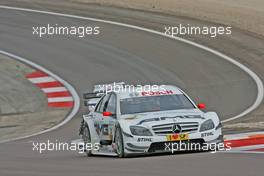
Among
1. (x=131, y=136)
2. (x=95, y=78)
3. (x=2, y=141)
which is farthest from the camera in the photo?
(x=95, y=78)

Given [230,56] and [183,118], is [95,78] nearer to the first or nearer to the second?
[230,56]

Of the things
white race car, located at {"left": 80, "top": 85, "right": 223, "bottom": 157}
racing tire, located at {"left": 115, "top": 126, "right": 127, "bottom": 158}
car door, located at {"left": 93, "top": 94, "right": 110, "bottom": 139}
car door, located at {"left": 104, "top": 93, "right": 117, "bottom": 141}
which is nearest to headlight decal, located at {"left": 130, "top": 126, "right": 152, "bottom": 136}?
white race car, located at {"left": 80, "top": 85, "right": 223, "bottom": 157}

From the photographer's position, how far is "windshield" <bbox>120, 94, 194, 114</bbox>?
1493 centimetres

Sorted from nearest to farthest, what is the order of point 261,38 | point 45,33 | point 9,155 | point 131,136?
1. point 131,136
2. point 9,155
3. point 261,38
4. point 45,33

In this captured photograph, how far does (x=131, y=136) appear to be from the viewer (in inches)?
557

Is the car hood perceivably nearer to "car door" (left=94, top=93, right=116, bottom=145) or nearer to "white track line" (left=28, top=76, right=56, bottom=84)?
"car door" (left=94, top=93, right=116, bottom=145)

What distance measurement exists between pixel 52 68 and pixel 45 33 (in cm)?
476

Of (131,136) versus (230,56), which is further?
(230,56)

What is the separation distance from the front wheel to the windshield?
1.75 feet

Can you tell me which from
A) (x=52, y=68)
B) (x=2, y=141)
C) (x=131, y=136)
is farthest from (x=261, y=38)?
(x=131, y=136)

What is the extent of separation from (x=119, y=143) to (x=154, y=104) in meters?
1.01

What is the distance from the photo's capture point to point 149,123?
14.2 metres

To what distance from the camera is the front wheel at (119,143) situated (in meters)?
14.3

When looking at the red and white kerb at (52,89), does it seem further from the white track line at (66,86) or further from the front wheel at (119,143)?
the front wheel at (119,143)
